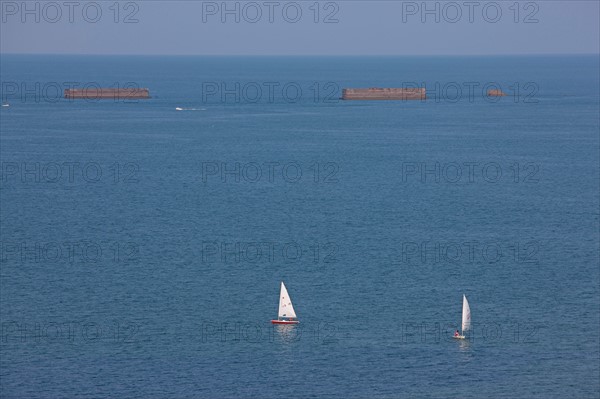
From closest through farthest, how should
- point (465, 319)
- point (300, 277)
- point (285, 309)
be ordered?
point (465, 319)
point (285, 309)
point (300, 277)

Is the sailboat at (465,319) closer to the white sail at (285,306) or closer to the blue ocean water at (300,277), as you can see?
the blue ocean water at (300,277)

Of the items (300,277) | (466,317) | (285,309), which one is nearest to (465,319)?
(466,317)

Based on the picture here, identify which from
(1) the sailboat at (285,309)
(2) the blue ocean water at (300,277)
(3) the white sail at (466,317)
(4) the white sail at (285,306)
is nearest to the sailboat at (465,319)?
(3) the white sail at (466,317)

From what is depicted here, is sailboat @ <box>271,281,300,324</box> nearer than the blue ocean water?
No

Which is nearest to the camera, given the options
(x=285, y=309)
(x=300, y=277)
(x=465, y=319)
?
(x=465, y=319)

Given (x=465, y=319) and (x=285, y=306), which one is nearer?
(x=465, y=319)

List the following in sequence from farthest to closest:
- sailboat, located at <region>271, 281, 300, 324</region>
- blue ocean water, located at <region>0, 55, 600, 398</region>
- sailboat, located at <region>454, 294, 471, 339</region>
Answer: sailboat, located at <region>271, 281, 300, 324</region> → sailboat, located at <region>454, 294, 471, 339</region> → blue ocean water, located at <region>0, 55, 600, 398</region>

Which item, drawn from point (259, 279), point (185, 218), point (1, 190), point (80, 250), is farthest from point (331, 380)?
point (1, 190)

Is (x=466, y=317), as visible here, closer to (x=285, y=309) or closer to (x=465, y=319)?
(x=465, y=319)

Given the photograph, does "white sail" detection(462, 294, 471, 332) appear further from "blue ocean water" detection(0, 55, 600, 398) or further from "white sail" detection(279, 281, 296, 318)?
"white sail" detection(279, 281, 296, 318)

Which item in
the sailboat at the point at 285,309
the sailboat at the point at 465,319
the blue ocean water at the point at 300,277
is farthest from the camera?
the sailboat at the point at 285,309

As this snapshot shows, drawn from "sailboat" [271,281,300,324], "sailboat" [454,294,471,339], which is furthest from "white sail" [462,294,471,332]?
"sailboat" [271,281,300,324]

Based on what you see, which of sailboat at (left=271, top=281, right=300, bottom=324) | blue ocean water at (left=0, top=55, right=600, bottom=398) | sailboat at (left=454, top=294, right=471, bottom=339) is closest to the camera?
blue ocean water at (left=0, top=55, right=600, bottom=398)

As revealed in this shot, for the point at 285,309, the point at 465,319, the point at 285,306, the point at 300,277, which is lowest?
the point at 465,319
